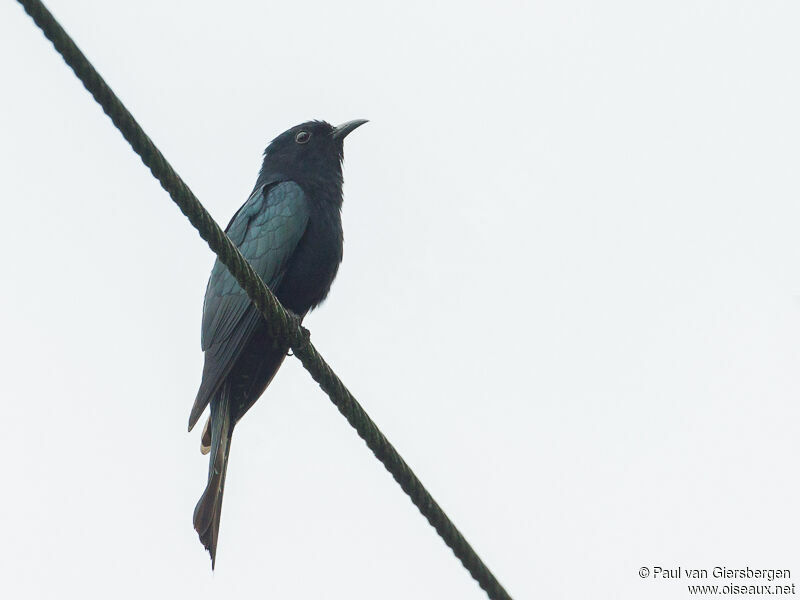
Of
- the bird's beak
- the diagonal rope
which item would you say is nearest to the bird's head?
the bird's beak

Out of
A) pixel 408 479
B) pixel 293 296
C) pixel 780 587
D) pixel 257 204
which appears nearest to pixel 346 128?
pixel 257 204

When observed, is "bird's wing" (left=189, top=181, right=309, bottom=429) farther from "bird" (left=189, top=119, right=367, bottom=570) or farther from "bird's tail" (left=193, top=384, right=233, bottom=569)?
"bird's tail" (left=193, top=384, right=233, bottom=569)

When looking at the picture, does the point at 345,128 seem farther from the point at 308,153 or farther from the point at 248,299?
the point at 248,299

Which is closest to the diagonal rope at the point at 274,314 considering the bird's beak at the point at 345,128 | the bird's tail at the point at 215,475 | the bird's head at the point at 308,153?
the bird's tail at the point at 215,475

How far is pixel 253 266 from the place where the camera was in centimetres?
595

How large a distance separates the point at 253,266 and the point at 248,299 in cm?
35

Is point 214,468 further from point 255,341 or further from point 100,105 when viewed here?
point 100,105

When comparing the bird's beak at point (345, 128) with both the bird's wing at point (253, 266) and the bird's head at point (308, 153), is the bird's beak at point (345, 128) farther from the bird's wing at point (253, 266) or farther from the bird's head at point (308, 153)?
the bird's wing at point (253, 266)

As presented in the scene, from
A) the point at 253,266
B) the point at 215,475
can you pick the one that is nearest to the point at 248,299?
the point at 253,266

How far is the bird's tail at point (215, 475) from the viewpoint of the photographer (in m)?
5.21

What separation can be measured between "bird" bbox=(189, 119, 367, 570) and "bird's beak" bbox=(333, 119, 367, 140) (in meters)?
0.53

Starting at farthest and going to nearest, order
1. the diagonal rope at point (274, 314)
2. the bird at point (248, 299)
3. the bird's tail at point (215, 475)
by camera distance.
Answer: the bird at point (248, 299) → the bird's tail at point (215, 475) → the diagonal rope at point (274, 314)

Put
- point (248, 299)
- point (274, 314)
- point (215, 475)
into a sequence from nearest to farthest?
1. point (274, 314)
2. point (215, 475)
3. point (248, 299)

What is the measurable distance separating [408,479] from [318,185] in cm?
321
